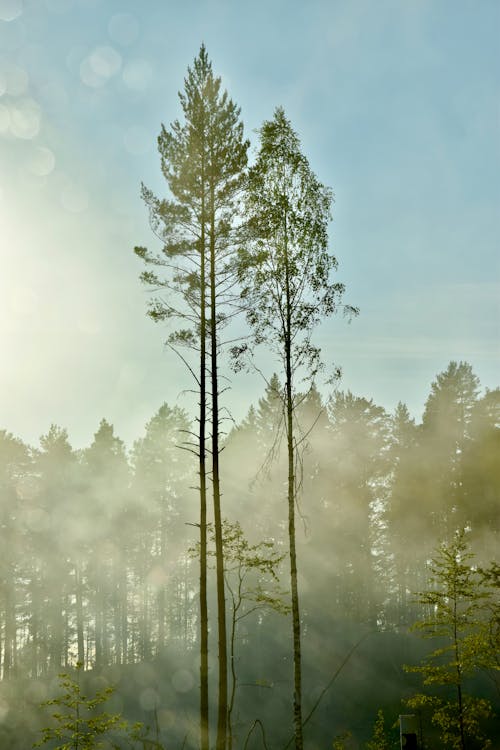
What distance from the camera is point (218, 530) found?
13578 mm

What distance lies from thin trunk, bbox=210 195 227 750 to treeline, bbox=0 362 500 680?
17.9 m

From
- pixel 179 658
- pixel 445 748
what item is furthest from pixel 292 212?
pixel 179 658

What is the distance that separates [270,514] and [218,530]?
79.5ft

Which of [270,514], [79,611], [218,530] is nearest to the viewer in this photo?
[218,530]

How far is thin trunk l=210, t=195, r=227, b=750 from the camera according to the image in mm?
12180

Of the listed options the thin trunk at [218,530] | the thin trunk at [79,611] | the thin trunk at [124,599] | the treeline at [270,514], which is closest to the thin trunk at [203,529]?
the thin trunk at [218,530]

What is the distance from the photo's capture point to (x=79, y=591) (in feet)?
119

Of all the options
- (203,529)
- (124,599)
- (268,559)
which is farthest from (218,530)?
(124,599)

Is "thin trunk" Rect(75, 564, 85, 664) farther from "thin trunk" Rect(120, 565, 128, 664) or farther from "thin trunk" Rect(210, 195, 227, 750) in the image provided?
"thin trunk" Rect(210, 195, 227, 750)

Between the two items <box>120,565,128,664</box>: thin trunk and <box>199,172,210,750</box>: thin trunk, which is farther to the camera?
<box>120,565,128,664</box>: thin trunk

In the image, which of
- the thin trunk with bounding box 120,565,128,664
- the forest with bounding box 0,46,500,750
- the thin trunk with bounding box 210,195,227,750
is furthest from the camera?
the thin trunk with bounding box 120,565,128,664

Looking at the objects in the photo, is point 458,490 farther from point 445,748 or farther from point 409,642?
point 445,748

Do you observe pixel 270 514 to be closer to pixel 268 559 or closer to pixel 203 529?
pixel 268 559

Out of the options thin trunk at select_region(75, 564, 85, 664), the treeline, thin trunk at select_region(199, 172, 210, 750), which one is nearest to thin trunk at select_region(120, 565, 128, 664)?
the treeline
